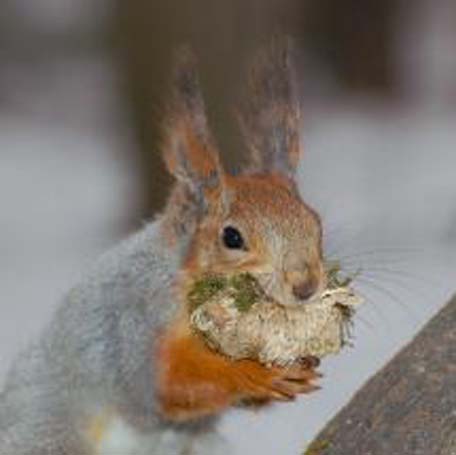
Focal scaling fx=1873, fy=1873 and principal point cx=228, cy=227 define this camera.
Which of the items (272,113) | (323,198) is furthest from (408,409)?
(323,198)

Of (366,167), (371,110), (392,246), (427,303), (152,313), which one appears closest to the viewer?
(152,313)

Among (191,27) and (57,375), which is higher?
(57,375)

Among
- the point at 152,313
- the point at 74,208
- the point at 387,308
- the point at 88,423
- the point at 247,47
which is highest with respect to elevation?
the point at 152,313

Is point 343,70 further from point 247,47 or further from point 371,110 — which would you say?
point 247,47

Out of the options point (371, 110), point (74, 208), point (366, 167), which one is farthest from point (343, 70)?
point (74, 208)

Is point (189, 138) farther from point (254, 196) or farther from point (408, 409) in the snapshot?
point (408, 409)

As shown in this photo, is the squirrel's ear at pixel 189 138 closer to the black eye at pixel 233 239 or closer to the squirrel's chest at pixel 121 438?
the black eye at pixel 233 239
